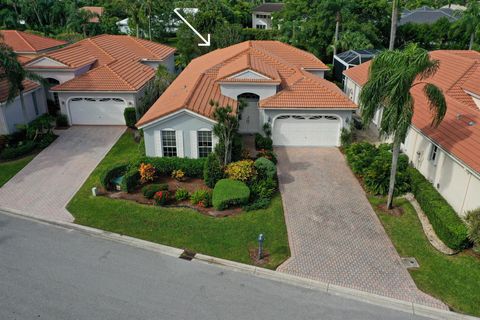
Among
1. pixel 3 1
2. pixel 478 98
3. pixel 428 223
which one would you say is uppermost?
pixel 3 1

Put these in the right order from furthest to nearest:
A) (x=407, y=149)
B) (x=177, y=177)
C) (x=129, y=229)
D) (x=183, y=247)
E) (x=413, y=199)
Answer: (x=407, y=149) → (x=177, y=177) → (x=413, y=199) → (x=129, y=229) → (x=183, y=247)

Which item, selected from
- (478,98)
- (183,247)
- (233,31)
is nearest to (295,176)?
(183,247)

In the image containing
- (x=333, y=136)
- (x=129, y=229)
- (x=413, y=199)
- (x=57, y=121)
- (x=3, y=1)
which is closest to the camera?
(x=129, y=229)

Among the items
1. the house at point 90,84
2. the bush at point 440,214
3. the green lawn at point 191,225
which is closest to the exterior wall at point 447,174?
the bush at point 440,214

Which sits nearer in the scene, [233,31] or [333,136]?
[333,136]

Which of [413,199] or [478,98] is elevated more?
[478,98]

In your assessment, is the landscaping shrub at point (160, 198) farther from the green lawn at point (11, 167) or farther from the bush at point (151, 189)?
the green lawn at point (11, 167)

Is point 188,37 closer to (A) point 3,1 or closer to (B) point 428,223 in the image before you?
(B) point 428,223
